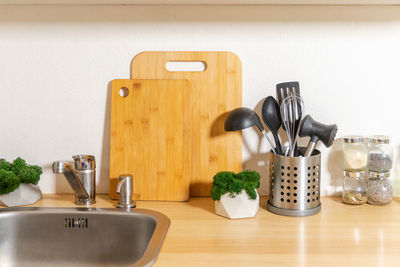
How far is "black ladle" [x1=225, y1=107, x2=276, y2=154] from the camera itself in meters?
1.13

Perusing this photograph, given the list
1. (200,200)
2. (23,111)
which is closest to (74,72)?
(23,111)

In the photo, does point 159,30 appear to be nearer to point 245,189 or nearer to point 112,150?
point 112,150

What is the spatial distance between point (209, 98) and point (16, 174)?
1.99 ft

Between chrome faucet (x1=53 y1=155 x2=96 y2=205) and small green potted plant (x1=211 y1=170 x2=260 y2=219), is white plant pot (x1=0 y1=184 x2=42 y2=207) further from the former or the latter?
small green potted plant (x1=211 y1=170 x2=260 y2=219)

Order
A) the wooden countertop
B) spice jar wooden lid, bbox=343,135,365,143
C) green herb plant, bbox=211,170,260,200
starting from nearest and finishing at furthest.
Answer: the wooden countertop
green herb plant, bbox=211,170,260,200
spice jar wooden lid, bbox=343,135,365,143

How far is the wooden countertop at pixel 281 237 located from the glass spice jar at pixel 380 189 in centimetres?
2

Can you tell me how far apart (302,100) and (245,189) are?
326 millimetres

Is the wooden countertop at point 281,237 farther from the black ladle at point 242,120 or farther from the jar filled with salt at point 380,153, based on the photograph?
the black ladle at point 242,120

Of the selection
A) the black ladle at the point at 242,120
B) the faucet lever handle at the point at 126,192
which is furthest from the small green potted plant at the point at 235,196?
the faucet lever handle at the point at 126,192

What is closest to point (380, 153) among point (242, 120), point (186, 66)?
point (242, 120)

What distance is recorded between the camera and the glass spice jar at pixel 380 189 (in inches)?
46.0

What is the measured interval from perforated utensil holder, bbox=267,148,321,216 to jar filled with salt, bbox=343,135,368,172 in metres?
0.14

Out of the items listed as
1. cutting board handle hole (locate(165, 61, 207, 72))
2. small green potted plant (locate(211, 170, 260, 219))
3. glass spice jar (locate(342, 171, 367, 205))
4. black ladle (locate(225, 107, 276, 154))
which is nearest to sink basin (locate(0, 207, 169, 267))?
small green potted plant (locate(211, 170, 260, 219))

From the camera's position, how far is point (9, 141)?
1298mm
